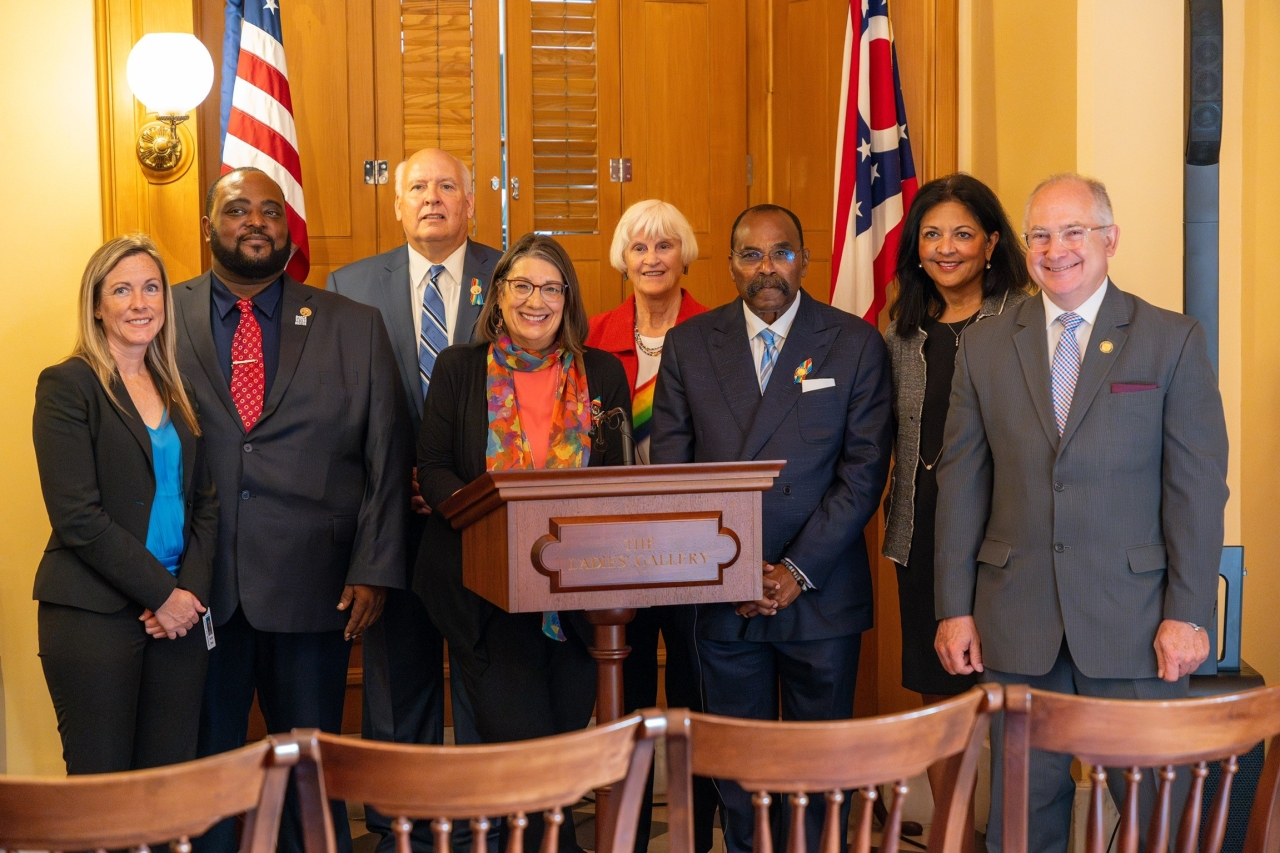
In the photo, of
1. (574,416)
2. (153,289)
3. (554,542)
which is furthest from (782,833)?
(153,289)

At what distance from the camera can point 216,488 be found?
10.4 ft

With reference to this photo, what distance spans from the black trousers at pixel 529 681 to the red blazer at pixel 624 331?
1.08m

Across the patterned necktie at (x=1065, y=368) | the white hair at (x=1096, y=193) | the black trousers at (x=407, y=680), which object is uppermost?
the white hair at (x=1096, y=193)

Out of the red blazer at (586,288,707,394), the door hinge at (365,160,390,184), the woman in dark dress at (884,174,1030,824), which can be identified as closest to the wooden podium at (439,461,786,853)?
the woman in dark dress at (884,174,1030,824)

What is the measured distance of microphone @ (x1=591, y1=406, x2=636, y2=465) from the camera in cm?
248

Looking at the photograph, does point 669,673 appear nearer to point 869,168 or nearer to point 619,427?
point 619,427

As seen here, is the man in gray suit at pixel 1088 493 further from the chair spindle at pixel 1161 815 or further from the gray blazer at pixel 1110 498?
the chair spindle at pixel 1161 815

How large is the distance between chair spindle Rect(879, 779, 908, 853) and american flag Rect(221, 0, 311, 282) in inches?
133


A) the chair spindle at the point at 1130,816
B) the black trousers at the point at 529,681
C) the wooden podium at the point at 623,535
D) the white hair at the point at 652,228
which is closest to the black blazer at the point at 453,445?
the black trousers at the point at 529,681

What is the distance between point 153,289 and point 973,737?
224 cm

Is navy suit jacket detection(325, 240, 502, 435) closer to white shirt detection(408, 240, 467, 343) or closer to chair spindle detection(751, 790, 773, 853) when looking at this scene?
white shirt detection(408, 240, 467, 343)

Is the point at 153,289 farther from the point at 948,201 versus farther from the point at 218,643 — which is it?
the point at 948,201

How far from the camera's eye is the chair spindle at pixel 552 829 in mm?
1584

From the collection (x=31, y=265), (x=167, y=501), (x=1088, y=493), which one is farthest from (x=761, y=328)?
(x=31, y=265)
